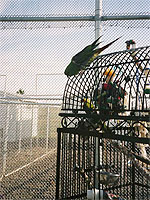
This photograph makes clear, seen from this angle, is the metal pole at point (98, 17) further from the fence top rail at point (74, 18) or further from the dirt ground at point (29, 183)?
the dirt ground at point (29, 183)

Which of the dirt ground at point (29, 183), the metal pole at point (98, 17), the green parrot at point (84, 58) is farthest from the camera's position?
the dirt ground at point (29, 183)

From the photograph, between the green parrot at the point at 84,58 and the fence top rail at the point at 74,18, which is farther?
the fence top rail at the point at 74,18

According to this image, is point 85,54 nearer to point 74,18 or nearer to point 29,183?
point 74,18

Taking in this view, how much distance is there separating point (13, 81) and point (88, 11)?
2.81 ft

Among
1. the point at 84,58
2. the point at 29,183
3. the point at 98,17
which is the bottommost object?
the point at 29,183

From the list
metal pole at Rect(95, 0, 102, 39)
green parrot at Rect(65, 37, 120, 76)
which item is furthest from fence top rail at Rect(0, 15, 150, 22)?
green parrot at Rect(65, 37, 120, 76)

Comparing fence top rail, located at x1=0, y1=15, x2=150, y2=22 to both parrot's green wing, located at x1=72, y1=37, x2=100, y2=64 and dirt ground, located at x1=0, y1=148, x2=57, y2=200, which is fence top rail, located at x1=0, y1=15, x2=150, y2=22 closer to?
parrot's green wing, located at x1=72, y1=37, x2=100, y2=64

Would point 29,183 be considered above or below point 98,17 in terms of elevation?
below

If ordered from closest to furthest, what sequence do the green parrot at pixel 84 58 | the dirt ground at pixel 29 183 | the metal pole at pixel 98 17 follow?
the green parrot at pixel 84 58
the metal pole at pixel 98 17
the dirt ground at pixel 29 183

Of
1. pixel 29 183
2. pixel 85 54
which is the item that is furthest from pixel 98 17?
pixel 29 183

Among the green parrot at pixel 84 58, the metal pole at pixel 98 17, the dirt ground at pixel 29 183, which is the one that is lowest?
the dirt ground at pixel 29 183

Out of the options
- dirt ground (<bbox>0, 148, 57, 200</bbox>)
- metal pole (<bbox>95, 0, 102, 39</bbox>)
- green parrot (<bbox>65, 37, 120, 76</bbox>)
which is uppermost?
metal pole (<bbox>95, 0, 102, 39</bbox>)

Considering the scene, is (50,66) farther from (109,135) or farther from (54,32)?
(109,135)

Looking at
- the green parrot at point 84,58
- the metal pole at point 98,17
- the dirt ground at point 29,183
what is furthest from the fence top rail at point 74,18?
the dirt ground at point 29,183
